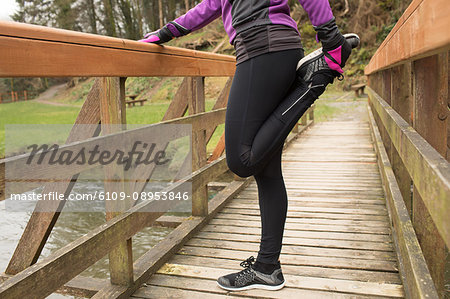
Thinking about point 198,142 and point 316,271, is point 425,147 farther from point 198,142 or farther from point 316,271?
point 198,142

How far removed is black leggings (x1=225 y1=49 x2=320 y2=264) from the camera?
1836mm

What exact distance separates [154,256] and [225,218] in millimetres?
927

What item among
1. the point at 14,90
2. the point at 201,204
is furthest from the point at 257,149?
the point at 14,90

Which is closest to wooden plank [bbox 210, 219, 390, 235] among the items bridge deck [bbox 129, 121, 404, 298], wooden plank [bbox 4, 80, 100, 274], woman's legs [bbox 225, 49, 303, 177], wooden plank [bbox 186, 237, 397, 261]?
bridge deck [bbox 129, 121, 404, 298]

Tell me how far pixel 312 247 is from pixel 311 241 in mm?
102

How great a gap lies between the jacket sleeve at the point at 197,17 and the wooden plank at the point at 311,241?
1342 mm

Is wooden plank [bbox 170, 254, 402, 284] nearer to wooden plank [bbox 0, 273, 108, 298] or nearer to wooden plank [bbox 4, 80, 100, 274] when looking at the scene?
wooden plank [bbox 0, 273, 108, 298]

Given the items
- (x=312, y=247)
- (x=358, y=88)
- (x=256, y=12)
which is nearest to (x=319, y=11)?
(x=256, y=12)

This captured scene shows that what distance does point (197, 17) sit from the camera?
2133 millimetres

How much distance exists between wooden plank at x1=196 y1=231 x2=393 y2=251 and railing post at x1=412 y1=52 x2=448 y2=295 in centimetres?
50

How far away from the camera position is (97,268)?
3.81m

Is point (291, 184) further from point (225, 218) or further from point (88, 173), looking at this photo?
point (88, 173)

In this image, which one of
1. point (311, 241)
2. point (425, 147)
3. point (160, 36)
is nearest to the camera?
point (425, 147)

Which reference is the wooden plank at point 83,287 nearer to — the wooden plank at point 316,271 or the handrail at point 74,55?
the wooden plank at point 316,271
